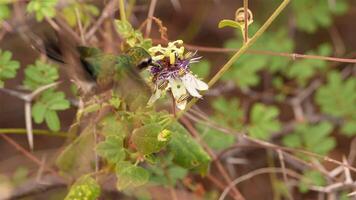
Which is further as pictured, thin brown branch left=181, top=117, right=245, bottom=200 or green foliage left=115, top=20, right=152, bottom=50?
thin brown branch left=181, top=117, right=245, bottom=200

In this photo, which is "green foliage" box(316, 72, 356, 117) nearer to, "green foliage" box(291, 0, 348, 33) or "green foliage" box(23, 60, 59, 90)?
"green foliage" box(291, 0, 348, 33)

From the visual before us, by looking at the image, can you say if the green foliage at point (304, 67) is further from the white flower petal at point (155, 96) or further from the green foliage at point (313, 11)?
the white flower petal at point (155, 96)

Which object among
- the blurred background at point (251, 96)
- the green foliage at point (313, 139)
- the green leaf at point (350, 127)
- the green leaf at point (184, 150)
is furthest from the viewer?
the green leaf at point (350, 127)

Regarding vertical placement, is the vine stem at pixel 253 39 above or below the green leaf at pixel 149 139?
above

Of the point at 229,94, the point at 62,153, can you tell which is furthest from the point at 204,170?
the point at 229,94

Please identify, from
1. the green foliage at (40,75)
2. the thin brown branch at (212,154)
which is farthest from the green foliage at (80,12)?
the thin brown branch at (212,154)

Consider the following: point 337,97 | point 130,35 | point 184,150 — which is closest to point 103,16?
point 130,35

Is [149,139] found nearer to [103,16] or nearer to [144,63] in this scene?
[144,63]

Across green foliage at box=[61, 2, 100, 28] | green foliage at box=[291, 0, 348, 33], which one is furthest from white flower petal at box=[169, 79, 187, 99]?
green foliage at box=[291, 0, 348, 33]
